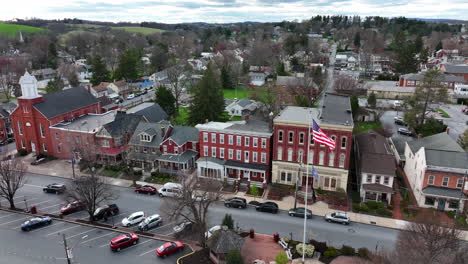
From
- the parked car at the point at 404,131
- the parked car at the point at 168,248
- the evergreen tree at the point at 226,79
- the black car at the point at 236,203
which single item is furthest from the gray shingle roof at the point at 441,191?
the evergreen tree at the point at 226,79

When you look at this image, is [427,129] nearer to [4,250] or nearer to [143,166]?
[143,166]

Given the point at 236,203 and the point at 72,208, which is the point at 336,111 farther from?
the point at 72,208

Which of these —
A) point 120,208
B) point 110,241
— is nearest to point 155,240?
point 110,241

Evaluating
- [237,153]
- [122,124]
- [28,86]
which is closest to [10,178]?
[122,124]

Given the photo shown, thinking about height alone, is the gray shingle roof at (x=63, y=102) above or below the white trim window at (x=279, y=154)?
above

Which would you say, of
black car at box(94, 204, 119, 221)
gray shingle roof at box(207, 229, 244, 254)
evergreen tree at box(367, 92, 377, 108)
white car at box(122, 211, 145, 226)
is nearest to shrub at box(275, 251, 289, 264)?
gray shingle roof at box(207, 229, 244, 254)

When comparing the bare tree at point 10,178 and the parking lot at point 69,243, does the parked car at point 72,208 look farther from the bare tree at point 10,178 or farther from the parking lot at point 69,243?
the bare tree at point 10,178
